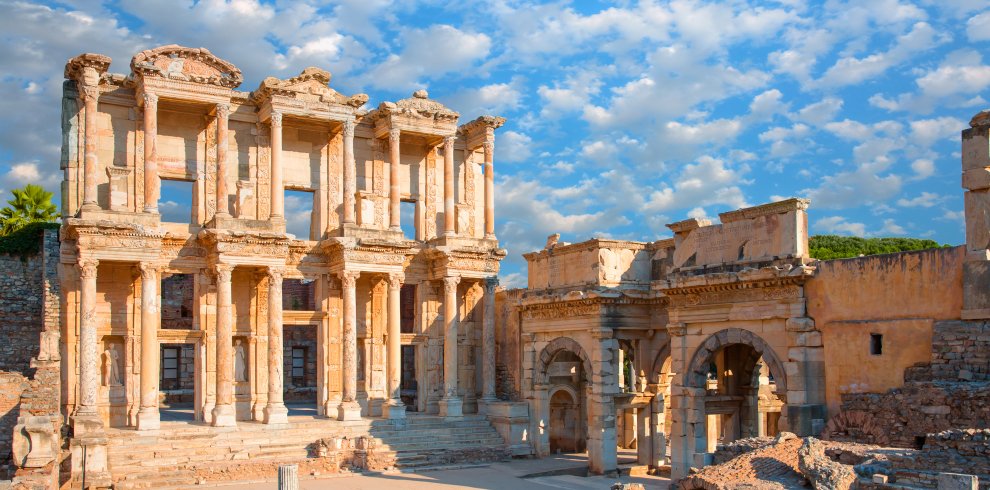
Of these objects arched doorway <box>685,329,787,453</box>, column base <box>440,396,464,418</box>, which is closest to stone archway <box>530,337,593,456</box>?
column base <box>440,396,464,418</box>

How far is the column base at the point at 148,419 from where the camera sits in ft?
78.8

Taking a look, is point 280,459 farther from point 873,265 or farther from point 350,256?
point 873,265

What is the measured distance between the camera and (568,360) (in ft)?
97.0

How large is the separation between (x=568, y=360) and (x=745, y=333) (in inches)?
368

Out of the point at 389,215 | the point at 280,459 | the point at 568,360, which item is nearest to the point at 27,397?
the point at 280,459

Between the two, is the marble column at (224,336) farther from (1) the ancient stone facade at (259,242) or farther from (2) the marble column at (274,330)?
(2) the marble column at (274,330)

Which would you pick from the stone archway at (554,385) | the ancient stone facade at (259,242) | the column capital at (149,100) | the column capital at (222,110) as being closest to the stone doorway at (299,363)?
the ancient stone facade at (259,242)

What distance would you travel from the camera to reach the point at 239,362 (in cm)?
2742

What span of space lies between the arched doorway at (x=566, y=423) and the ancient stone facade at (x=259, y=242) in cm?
216

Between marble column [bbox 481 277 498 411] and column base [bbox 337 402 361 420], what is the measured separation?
4138 mm

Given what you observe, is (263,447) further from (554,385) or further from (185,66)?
(185,66)

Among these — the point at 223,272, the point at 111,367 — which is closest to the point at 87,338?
the point at 111,367

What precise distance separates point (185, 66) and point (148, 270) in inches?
225

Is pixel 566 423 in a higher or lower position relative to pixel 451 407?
lower
